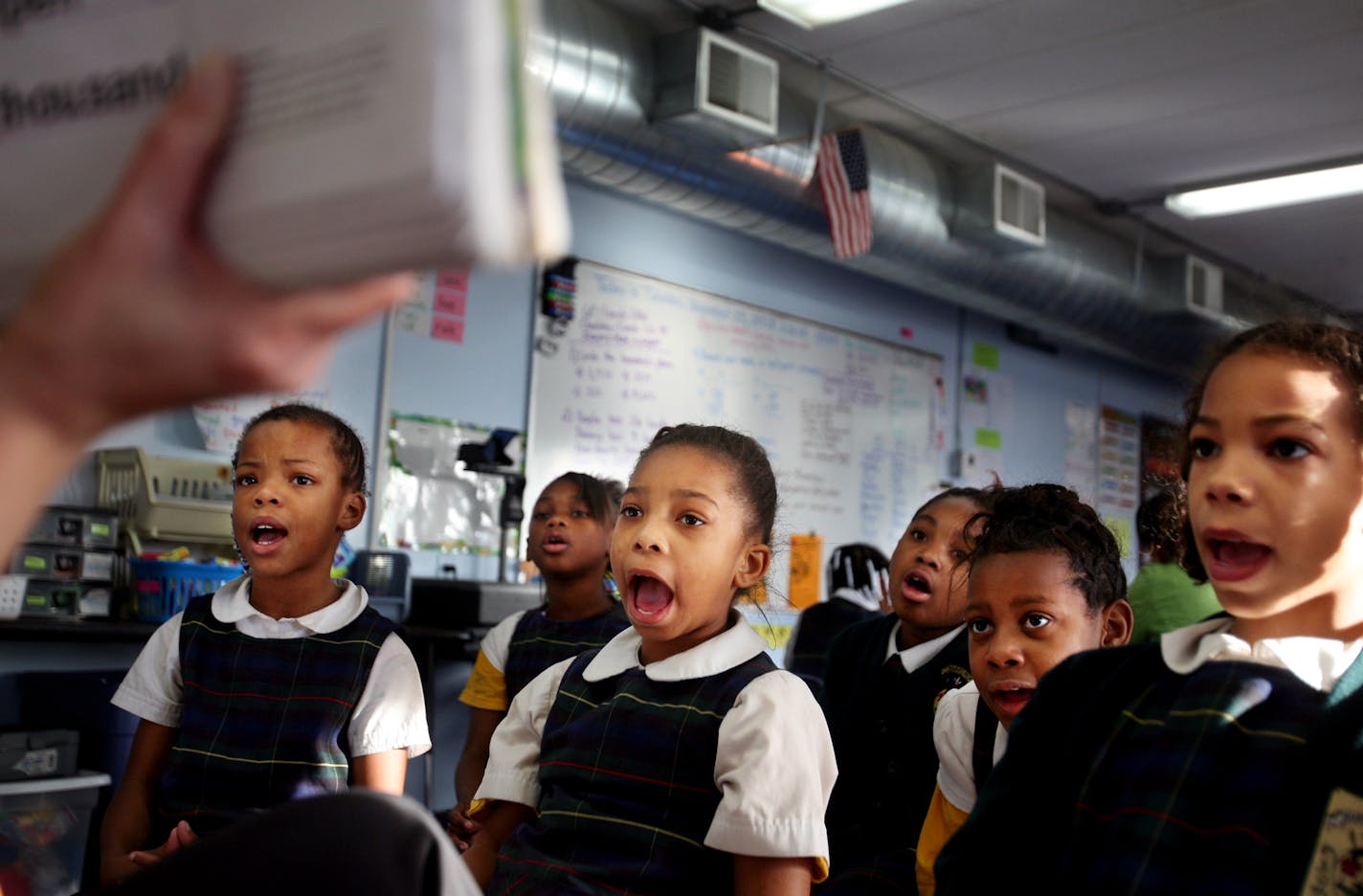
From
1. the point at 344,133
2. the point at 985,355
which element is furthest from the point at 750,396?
the point at 344,133

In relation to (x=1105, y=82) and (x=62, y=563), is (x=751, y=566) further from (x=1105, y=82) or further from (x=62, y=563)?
(x=1105, y=82)

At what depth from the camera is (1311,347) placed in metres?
1.27

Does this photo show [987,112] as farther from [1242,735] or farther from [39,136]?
[39,136]

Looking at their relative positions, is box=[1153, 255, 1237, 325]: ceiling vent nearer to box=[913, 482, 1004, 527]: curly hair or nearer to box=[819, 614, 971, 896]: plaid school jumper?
box=[913, 482, 1004, 527]: curly hair

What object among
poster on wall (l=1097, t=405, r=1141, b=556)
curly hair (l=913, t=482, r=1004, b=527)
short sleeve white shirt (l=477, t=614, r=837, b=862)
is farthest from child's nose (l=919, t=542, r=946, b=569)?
poster on wall (l=1097, t=405, r=1141, b=556)

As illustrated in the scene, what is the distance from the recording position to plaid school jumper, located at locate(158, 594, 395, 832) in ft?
6.18

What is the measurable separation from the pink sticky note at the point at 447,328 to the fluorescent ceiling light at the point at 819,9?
160 cm

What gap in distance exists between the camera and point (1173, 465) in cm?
171

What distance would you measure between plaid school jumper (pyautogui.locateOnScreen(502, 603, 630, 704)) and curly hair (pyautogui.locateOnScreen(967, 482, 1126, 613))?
113 centimetres

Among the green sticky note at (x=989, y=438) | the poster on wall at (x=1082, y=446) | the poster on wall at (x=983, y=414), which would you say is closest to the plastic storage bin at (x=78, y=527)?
the poster on wall at (x=983, y=414)

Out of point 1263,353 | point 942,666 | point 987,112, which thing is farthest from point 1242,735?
point 987,112

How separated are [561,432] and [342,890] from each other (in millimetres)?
4079

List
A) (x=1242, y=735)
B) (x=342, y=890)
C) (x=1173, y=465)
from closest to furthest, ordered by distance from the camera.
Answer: (x=342, y=890) → (x=1242, y=735) → (x=1173, y=465)

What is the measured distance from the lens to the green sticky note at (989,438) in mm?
6871
